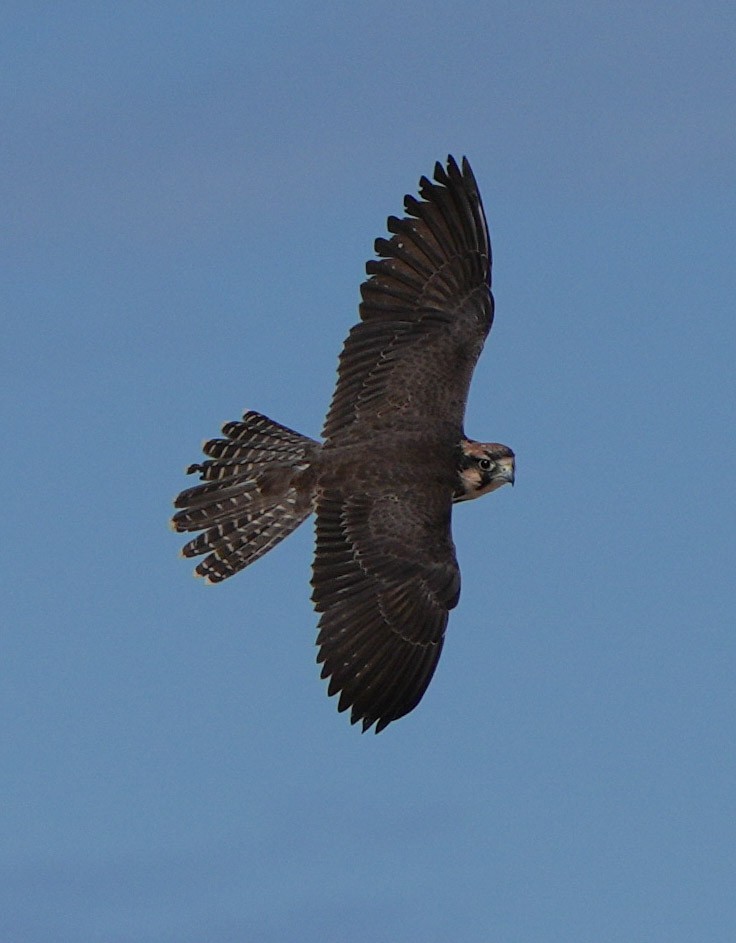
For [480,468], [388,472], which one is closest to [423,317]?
[480,468]

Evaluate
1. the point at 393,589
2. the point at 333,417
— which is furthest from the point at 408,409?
the point at 393,589

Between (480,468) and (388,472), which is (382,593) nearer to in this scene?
(388,472)

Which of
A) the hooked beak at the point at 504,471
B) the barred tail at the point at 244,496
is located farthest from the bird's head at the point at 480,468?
the barred tail at the point at 244,496

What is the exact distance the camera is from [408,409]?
18.9 m

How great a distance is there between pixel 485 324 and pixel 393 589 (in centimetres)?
349

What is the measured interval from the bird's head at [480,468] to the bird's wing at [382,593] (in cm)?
46

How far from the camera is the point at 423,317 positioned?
1950 cm

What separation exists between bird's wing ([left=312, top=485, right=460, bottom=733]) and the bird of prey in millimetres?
11

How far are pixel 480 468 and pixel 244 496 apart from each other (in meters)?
2.18

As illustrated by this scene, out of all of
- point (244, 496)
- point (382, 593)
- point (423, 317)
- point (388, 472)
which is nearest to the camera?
point (382, 593)

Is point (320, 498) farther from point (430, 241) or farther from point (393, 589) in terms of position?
point (430, 241)

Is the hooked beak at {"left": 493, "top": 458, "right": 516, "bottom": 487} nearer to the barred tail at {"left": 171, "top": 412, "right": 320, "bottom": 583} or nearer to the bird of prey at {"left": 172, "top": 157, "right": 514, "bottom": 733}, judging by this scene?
the bird of prey at {"left": 172, "top": 157, "right": 514, "bottom": 733}

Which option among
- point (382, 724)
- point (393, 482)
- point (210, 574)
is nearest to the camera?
point (382, 724)

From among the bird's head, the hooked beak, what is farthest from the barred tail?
the hooked beak
